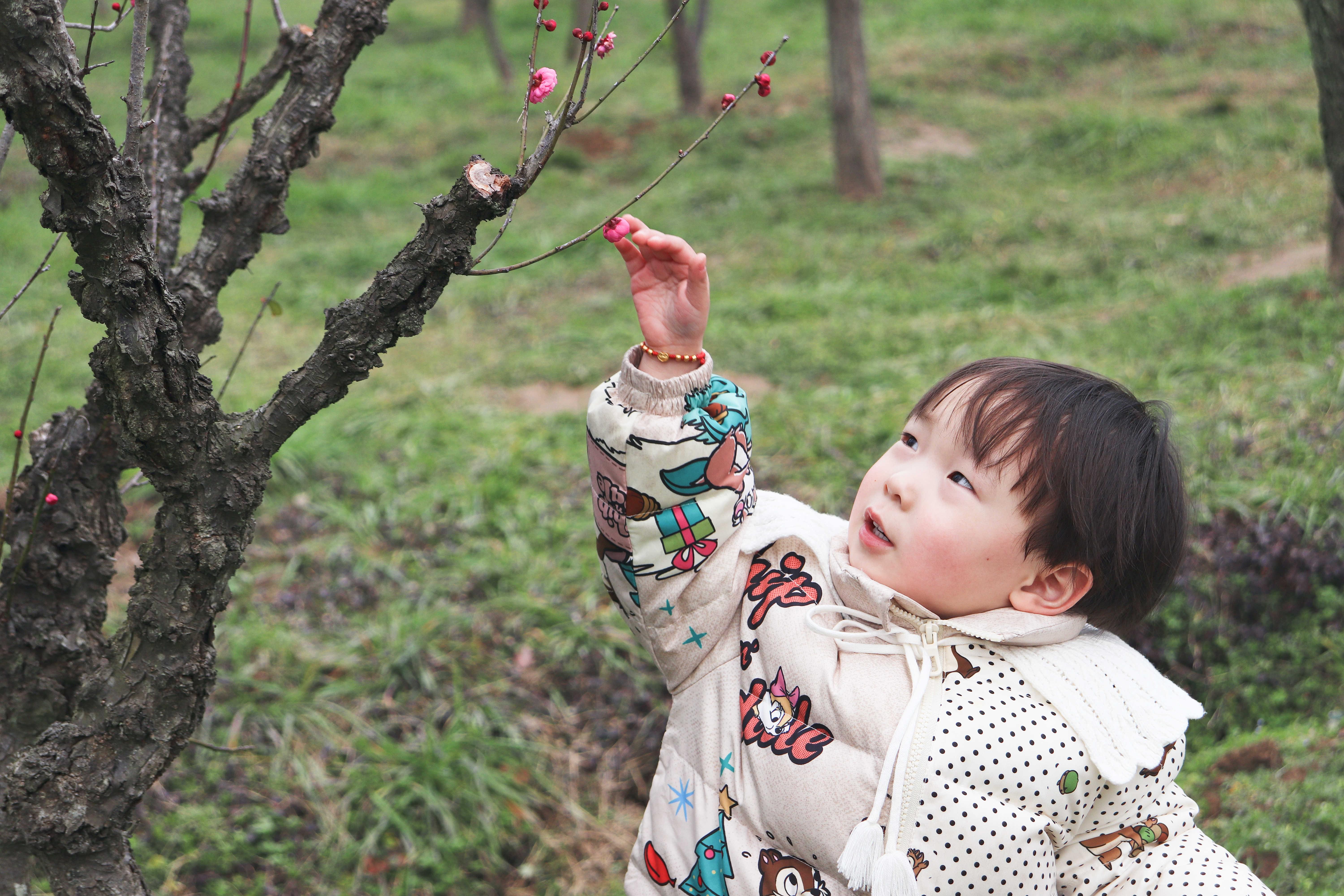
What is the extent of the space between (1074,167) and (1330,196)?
2564mm

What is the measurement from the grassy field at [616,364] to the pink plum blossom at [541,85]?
215 cm

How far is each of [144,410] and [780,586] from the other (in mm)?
894

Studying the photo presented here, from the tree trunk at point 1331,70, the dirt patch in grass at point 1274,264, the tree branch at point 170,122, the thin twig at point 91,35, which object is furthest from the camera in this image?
the dirt patch in grass at point 1274,264

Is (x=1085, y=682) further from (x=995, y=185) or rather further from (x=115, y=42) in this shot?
(x=115, y=42)

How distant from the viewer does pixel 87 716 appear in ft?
4.99

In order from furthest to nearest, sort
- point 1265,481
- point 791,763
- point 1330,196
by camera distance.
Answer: point 1330,196 → point 1265,481 → point 791,763

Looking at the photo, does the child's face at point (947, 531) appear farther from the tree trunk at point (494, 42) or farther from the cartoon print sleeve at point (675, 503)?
the tree trunk at point (494, 42)

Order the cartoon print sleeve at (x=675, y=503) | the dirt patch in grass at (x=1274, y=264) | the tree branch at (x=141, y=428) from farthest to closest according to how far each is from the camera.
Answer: the dirt patch in grass at (x=1274, y=264) < the cartoon print sleeve at (x=675, y=503) < the tree branch at (x=141, y=428)

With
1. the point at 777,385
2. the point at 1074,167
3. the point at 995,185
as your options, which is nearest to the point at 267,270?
the point at 777,385

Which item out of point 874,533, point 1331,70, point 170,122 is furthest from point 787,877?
point 1331,70

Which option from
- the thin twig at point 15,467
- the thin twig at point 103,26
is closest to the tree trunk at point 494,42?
the thin twig at point 103,26

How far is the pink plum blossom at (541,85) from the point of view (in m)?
1.28

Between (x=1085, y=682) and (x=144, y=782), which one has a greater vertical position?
(x=144, y=782)

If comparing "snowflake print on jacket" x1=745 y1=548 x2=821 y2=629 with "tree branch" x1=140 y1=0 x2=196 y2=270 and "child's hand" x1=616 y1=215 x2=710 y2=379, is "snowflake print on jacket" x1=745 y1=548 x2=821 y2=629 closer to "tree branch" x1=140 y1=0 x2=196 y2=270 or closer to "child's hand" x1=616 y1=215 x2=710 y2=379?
"child's hand" x1=616 y1=215 x2=710 y2=379
